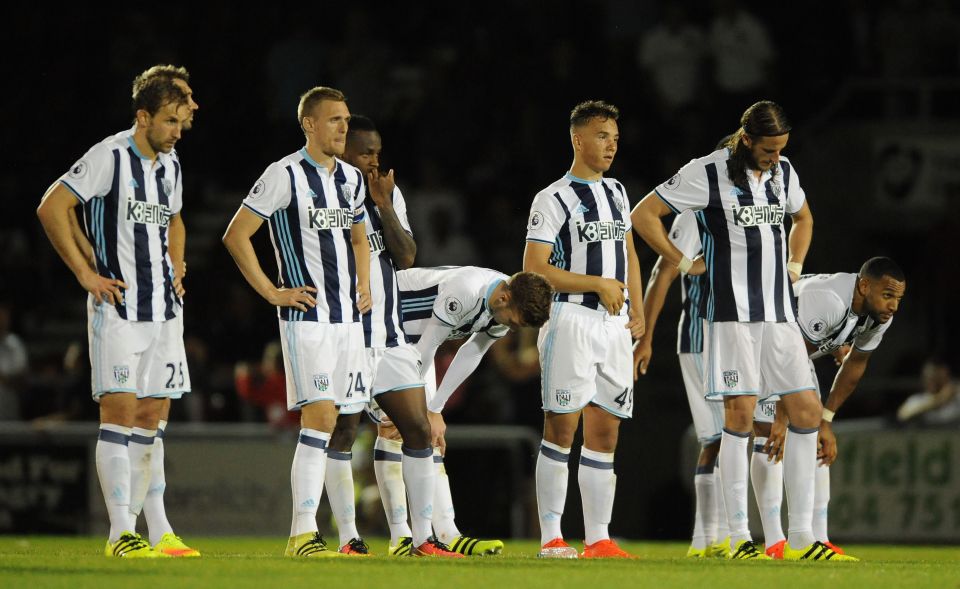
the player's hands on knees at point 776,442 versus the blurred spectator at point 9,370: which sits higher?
the blurred spectator at point 9,370

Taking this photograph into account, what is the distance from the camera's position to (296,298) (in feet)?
→ 27.9

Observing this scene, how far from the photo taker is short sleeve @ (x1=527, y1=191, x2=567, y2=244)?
9.09 metres

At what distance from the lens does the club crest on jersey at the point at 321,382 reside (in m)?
8.47

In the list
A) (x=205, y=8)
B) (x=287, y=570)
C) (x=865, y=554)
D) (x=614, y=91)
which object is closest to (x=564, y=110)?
(x=614, y=91)

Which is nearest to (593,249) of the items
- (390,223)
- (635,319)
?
(635,319)

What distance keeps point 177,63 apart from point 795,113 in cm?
684

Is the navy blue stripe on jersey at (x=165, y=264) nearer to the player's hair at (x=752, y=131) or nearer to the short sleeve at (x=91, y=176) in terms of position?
the short sleeve at (x=91, y=176)

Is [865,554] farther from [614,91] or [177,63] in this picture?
Answer: [177,63]

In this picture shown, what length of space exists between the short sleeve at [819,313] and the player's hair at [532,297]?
173 centimetres

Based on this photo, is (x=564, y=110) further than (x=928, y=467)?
Yes

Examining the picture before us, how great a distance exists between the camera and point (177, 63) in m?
18.1

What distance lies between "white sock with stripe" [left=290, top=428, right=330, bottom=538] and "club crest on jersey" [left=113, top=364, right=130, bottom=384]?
948 millimetres

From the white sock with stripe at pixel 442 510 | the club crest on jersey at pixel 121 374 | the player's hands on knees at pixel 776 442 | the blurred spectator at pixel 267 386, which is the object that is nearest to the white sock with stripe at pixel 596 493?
the white sock with stripe at pixel 442 510

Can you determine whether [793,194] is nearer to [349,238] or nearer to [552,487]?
[552,487]
